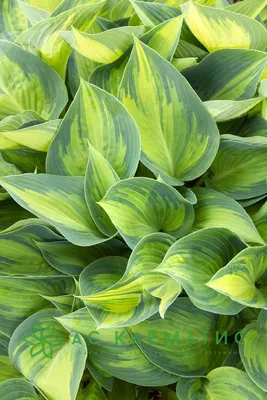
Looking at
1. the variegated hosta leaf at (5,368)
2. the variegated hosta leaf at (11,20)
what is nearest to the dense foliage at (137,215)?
the variegated hosta leaf at (5,368)

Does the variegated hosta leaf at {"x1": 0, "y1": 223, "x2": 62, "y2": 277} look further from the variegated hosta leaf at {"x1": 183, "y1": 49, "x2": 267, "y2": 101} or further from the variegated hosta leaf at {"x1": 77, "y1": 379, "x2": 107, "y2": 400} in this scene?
the variegated hosta leaf at {"x1": 183, "y1": 49, "x2": 267, "y2": 101}

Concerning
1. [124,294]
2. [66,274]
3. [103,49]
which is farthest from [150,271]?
[103,49]

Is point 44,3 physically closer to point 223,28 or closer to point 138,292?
point 223,28

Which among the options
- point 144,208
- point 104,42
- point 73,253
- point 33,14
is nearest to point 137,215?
point 144,208

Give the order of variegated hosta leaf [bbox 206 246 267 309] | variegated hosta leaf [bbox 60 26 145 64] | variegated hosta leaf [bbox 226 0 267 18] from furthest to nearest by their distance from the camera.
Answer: variegated hosta leaf [bbox 226 0 267 18], variegated hosta leaf [bbox 60 26 145 64], variegated hosta leaf [bbox 206 246 267 309]

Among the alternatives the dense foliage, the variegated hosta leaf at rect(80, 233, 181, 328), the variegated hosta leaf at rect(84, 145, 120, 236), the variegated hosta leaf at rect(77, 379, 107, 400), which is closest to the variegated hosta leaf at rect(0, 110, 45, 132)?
the dense foliage
